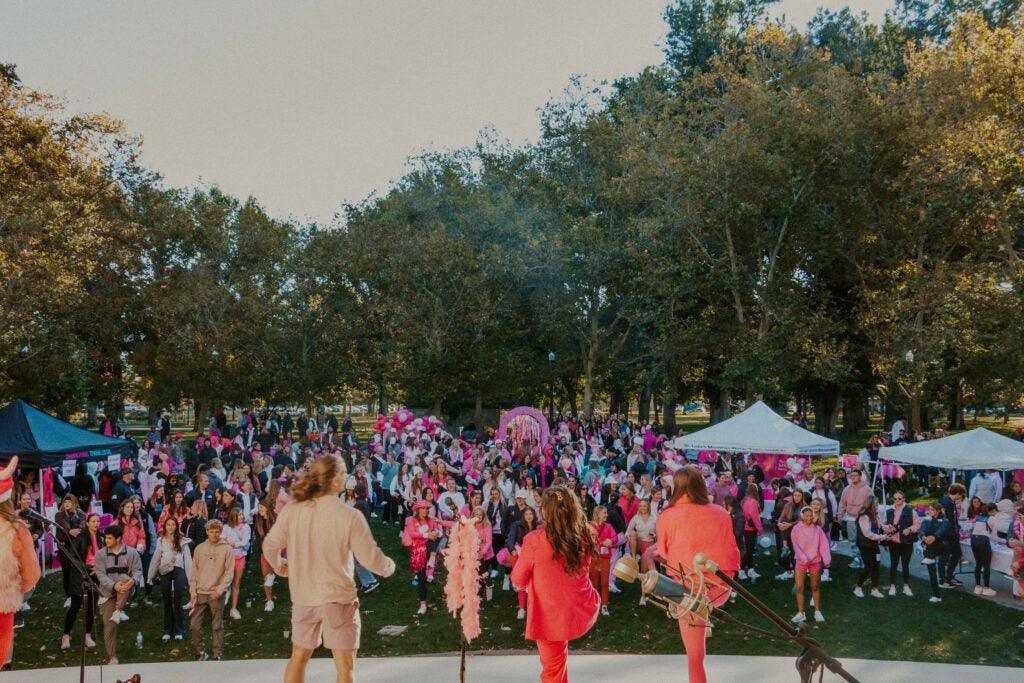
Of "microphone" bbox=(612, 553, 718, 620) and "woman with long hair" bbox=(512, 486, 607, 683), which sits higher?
"microphone" bbox=(612, 553, 718, 620)

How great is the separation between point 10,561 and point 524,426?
1868 cm

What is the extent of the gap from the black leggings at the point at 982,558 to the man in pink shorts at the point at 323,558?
9.86m

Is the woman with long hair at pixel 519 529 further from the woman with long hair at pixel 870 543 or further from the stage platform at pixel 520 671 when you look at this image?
the woman with long hair at pixel 870 543

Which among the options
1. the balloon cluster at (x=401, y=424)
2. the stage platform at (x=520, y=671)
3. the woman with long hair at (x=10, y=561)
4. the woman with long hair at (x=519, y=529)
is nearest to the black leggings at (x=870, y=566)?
the stage platform at (x=520, y=671)

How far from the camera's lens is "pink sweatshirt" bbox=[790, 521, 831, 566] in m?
9.35

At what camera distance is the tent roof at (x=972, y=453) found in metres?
13.8

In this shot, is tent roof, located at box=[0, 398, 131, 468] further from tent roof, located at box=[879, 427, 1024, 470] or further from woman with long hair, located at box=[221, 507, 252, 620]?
tent roof, located at box=[879, 427, 1024, 470]

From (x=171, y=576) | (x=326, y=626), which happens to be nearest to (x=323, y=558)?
(x=326, y=626)

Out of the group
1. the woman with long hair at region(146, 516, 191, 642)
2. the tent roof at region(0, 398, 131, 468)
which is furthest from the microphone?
the tent roof at region(0, 398, 131, 468)

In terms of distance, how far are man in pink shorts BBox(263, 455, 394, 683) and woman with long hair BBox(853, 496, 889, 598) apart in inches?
331

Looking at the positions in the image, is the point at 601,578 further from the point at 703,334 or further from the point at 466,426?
the point at 466,426

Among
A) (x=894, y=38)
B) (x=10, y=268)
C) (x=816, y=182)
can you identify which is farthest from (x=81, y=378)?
(x=894, y=38)

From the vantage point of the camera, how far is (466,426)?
36.1 metres

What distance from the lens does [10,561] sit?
471cm
